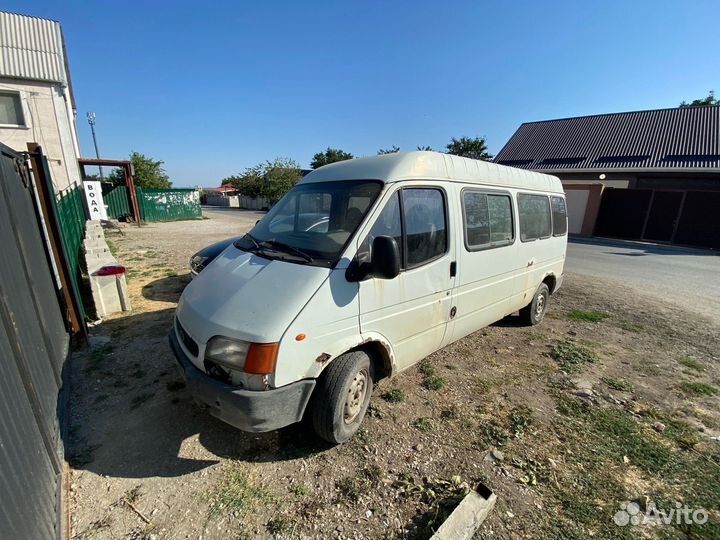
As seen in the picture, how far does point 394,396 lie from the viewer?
3.26 metres

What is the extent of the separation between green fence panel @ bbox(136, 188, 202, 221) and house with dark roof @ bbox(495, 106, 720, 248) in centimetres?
2433

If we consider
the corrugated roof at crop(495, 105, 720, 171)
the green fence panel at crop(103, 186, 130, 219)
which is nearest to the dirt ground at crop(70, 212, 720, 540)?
the corrugated roof at crop(495, 105, 720, 171)

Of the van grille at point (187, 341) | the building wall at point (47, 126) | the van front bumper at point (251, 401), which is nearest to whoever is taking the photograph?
the van front bumper at point (251, 401)

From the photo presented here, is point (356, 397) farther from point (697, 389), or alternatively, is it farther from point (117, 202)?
point (117, 202)

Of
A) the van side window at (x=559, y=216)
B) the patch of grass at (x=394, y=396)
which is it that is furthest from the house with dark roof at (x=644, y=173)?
the patch of grass at (x=394, y=396)

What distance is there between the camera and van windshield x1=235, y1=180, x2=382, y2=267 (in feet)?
8.30

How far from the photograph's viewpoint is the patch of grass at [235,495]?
2098 mm

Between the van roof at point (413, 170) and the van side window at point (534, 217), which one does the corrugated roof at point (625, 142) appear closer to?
the van side window at point (534, 217)

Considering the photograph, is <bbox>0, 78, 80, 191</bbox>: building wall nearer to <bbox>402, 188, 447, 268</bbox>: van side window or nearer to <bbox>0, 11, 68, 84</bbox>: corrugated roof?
<bbox>0, 11, 68, 84</bbox>: corrugated roof

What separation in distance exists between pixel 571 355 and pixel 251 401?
4202 mm

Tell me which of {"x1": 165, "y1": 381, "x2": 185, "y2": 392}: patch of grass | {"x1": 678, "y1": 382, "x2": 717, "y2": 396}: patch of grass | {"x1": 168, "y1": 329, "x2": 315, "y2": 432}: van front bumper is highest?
{"x1": 168, "y1": 329, "x2": 315, "y2": 432}: van front bumper

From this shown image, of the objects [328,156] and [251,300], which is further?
[328,156]

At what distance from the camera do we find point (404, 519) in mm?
2064

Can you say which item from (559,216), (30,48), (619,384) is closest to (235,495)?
(619,384)
